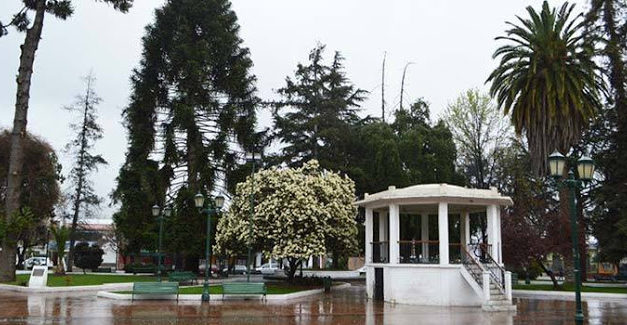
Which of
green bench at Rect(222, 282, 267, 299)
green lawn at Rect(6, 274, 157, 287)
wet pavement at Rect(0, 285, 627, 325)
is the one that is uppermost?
green bench at Rect(222, 282, 267, 299)

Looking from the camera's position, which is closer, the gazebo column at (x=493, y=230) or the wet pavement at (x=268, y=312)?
the wet pavement at (x=268, y=312)

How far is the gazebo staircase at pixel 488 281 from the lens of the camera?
1977 centimetres

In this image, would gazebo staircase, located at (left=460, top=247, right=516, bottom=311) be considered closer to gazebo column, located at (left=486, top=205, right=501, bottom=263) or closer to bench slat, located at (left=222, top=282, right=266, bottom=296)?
gazebo column, located at (left=486, top=205, right=501, bottom=263)

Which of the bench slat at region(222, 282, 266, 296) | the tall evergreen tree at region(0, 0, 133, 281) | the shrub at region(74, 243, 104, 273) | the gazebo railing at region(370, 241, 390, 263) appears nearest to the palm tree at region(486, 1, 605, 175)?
the gazebo railing at region(370, 241, 390, 263)

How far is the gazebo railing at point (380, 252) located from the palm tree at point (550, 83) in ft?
39.4

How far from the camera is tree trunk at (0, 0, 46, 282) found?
28.9 meters

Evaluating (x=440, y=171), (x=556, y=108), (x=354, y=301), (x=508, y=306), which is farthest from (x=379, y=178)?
(x=508, y=306)

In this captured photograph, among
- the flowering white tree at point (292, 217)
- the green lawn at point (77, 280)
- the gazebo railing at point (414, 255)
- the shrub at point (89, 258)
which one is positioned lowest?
the green lawn at point (77, 280)

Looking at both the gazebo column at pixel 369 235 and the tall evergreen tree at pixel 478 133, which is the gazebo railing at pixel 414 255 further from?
the tall evergreen tree at pixel 478 133

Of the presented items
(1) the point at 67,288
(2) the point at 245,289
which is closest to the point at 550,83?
(2) the point at 245,289

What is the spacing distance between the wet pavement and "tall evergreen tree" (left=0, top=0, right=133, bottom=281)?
23.1 feet

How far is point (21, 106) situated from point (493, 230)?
2322cm

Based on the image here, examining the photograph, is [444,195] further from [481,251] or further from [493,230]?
[481,251]

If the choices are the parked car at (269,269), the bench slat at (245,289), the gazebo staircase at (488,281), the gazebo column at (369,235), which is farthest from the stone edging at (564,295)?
the parked car at (269,269)
